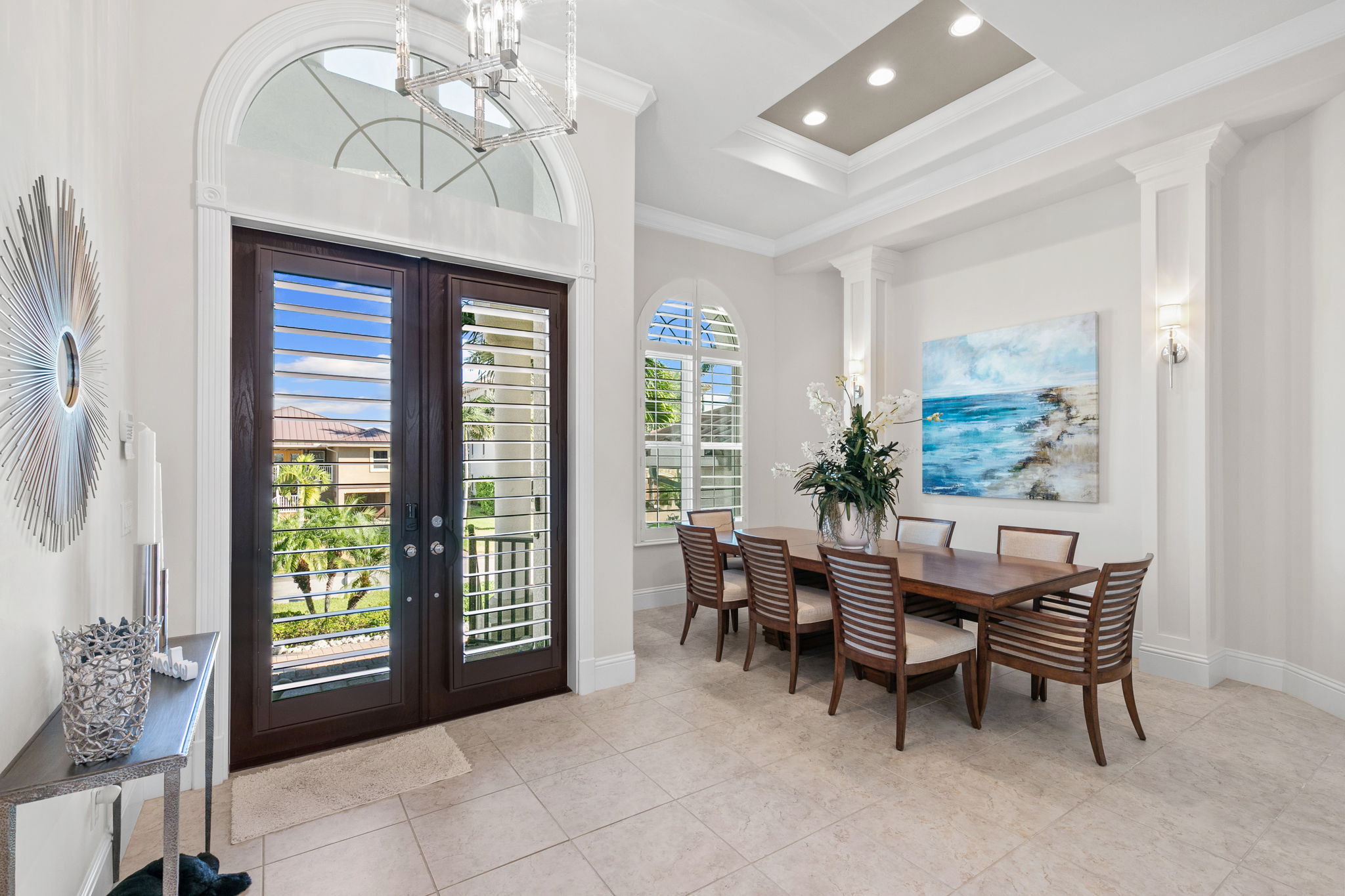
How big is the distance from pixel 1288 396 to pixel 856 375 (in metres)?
2.73

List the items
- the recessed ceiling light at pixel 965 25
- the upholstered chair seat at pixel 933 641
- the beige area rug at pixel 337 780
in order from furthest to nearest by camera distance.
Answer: the recessed ceiling light at pixel 965 25, the upholstered chair seat at pixel 933 641, the beige area rug at pixel 337 780

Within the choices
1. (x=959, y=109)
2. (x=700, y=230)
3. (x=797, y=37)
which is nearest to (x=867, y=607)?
(x=797, y=37)

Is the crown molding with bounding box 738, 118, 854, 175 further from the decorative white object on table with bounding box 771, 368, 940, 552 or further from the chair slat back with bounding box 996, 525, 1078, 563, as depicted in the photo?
the chair slat back with bounding box 996, 525, 1078, 563

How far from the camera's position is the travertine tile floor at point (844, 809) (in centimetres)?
191

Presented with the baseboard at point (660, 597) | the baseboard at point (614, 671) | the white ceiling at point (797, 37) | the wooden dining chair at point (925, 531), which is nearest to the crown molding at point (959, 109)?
the white ceiling at point (797, 37)

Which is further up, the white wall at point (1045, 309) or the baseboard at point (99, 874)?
the white wall at point (1045, 309)

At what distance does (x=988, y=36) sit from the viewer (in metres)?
3.45

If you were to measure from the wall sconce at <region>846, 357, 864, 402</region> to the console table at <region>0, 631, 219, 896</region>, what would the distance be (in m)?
→ 4.88

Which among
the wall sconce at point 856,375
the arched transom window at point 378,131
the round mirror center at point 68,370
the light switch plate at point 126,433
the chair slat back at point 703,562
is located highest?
the arched transom window at point 378,131

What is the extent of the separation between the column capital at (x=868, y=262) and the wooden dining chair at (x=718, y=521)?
242 cm

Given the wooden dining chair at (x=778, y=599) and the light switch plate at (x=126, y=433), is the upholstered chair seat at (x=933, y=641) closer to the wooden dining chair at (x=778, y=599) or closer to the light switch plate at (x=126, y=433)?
the wooden dining chair at (x=778, y=599)

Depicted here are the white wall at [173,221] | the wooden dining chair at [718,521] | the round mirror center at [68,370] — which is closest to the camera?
the round mirror center at [68,370]

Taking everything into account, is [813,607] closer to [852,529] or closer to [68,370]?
[852,529]

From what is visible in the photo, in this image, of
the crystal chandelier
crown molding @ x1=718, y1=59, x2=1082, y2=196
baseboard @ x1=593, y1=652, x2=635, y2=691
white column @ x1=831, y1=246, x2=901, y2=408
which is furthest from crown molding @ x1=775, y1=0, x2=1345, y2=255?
baseboard @ x1=593, y1=652, x2=635, y2=691
